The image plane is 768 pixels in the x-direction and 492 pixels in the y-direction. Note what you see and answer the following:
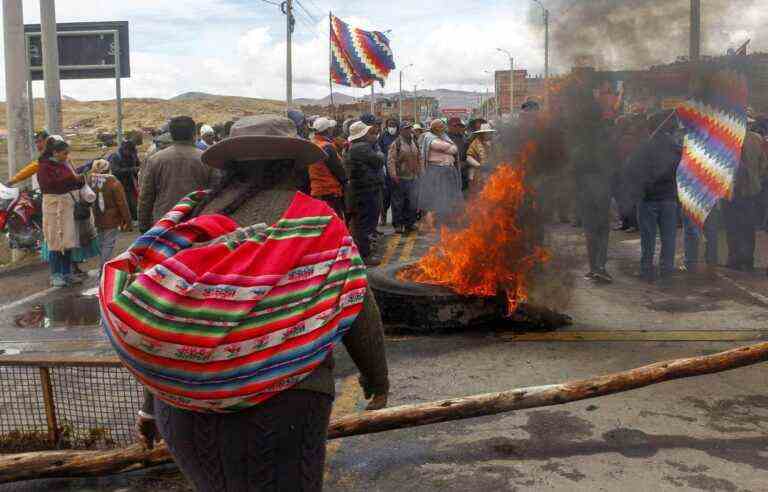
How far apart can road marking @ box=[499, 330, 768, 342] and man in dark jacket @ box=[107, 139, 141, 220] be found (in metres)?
9.80

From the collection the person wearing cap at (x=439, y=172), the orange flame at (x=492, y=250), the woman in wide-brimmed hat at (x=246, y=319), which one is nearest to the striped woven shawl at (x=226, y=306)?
the woman in wide-brimmed hat at (x=246, y=319)

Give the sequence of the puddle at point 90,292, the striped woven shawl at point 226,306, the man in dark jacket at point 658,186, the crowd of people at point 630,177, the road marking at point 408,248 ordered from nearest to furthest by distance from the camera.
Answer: the striped woven shawl at point 226,306 < the crowd of people at point 630,177 < the man in dark jacket at point 658,186 < the puddle at point 90,292 < the road marking at point 408,248

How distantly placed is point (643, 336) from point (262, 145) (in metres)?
5.05

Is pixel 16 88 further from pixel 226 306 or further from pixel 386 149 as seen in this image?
pixel 226 306

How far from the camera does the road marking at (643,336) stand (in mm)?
6426

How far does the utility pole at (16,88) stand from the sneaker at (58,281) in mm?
2808

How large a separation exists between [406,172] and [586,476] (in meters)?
9.90

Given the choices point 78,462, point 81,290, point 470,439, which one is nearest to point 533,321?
point 470,439

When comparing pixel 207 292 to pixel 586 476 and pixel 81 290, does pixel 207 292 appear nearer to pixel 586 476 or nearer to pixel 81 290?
pixel 586 476

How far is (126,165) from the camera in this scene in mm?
14297

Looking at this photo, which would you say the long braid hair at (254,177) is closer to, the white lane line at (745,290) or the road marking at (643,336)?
the road marking at (643,336)

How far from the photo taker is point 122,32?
45.8 feet

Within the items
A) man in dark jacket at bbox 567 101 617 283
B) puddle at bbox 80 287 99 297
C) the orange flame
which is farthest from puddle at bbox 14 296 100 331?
man in dark jacket at bbox 567 101 617 283

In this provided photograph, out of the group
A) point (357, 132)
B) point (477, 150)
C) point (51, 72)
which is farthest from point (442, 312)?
point (51, 72)
